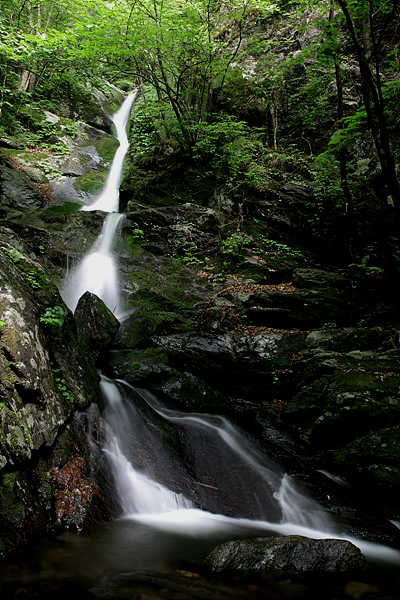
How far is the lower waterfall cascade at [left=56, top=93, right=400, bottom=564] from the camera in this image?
3545mm

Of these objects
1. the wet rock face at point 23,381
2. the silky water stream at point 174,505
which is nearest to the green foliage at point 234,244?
the silky water stream at point 174,505

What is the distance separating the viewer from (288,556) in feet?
8.50

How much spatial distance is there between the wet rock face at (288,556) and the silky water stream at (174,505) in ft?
0.80

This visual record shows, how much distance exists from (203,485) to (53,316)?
113 inches

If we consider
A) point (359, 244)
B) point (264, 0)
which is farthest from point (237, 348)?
point (264, 0)

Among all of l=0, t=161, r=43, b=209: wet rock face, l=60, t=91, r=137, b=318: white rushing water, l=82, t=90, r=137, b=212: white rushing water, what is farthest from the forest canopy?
l=60, t=91, r=137, b=318: white rushing water

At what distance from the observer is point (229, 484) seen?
4383 mm

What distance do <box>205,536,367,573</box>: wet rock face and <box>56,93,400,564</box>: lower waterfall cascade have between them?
79 cm

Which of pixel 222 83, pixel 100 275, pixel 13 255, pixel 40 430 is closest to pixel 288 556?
pixel 40 430

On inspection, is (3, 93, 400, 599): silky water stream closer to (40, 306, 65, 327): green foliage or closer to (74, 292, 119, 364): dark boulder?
(74, 292, 119, 364): dark boulder

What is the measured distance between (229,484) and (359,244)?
8.29 metres

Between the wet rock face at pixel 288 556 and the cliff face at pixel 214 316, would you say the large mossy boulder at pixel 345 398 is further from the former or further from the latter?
the wet rock face at pixel 288 556

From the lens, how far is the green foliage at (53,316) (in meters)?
4.04

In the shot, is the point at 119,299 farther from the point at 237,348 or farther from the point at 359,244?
the point at 359,244
